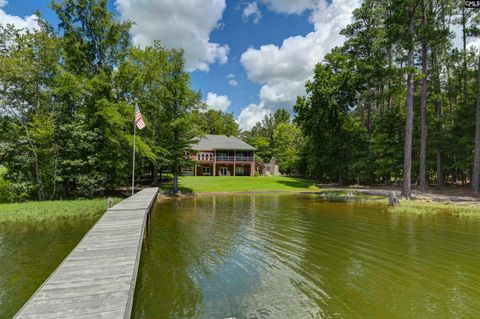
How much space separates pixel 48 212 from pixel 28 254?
21.4 ft

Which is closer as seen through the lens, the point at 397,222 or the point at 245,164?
the point at 397,222

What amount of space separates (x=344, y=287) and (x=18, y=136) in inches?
767

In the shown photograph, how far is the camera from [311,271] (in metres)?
6.60

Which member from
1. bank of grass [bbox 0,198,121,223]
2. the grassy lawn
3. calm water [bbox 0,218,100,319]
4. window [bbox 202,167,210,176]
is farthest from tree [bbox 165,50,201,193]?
window [bbox 202,167,210,176]

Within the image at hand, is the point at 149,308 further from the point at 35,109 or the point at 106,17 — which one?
the point at 106,17

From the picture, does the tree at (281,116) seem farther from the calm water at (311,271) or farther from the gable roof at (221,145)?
the calm water at (311,271)

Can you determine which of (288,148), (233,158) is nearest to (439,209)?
(233,158)

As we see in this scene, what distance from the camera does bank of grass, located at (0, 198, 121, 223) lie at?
39.8 ft

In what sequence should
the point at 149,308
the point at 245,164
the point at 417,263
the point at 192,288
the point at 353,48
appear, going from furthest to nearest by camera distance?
1. the point at 245,164
2. the point at 353,48
3. the point at 417,263
4. the point at 192,288
5. the point at 149,308

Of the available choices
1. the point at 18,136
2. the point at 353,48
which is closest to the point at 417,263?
the point at 18,136

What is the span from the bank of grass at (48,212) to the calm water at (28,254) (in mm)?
902

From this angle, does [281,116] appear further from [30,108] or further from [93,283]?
[93,283]

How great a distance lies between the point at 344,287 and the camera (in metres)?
5.70

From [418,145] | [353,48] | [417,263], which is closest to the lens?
[417,263]
